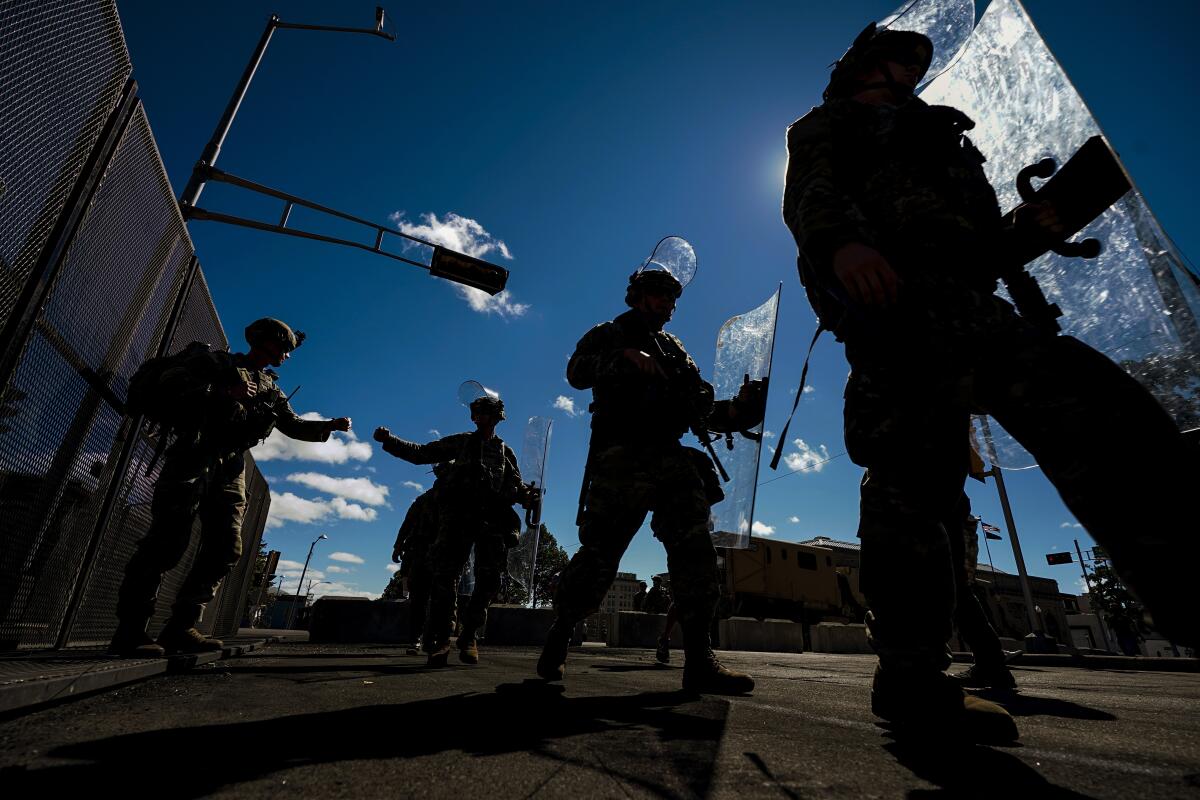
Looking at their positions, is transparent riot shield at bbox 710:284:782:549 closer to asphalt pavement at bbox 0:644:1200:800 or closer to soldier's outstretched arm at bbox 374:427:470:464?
asphalt pavement at bbox 0:644:1200:800

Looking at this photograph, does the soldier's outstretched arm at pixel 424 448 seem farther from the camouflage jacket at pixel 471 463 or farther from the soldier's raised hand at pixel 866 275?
the soldier's raised hand at pixel 866 275

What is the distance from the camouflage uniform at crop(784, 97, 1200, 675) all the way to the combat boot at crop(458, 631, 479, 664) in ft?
10.6

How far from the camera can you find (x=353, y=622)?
27.8ft

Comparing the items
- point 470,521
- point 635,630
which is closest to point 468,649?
point 470,521

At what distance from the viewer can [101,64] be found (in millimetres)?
2596

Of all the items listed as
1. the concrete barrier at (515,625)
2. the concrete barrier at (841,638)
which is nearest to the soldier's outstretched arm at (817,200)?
the concrete barrier at (515,625)

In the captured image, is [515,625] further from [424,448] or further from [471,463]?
[471,463]

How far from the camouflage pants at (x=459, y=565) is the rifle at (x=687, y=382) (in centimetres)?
221

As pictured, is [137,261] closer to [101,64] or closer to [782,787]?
[101,64]

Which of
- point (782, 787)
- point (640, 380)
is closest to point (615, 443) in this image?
point (640, 380)

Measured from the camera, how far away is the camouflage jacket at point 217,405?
2.79 m

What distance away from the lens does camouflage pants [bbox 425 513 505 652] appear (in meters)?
3.96

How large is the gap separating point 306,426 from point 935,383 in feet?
12.4

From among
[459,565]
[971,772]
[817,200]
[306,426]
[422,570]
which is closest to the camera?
[971,772]
